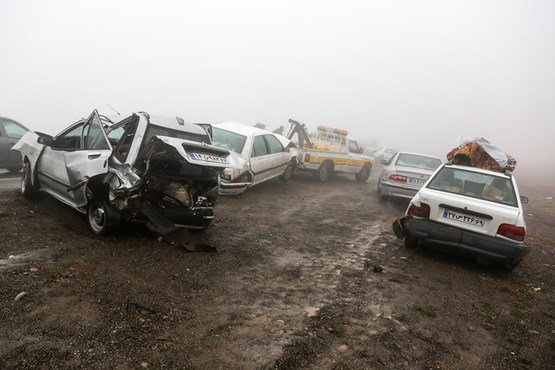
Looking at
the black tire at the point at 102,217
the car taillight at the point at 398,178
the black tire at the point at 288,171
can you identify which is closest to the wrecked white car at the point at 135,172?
the black tire at the point at 102,217

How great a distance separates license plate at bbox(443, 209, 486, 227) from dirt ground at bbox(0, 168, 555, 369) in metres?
0.77

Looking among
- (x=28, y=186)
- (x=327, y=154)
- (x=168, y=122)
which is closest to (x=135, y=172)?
(x=168, y=122)

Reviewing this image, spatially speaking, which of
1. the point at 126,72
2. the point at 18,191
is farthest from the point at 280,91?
the point at 18,191

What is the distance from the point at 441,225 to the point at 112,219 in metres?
4.77

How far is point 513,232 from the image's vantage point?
5.21 m

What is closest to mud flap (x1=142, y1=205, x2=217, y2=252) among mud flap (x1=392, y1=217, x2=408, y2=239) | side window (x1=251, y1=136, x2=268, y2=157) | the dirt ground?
the dirt ground

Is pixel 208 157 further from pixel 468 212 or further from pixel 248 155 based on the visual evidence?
pixel 248 155

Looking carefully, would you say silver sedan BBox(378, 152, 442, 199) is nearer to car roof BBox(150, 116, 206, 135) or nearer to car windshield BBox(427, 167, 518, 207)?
car windshield BBox(427, 167, 518, 207)

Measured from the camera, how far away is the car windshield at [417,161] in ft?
35.8

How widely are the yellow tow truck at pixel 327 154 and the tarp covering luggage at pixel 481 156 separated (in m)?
5.61

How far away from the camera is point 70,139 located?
602 cm

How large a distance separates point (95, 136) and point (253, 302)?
364 cm

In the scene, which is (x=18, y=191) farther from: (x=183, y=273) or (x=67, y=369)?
(x=67, y=369)

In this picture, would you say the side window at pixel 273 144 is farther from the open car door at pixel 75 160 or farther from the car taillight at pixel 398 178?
the open car door at pixel 75 160
